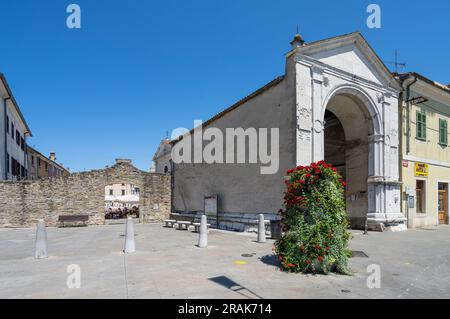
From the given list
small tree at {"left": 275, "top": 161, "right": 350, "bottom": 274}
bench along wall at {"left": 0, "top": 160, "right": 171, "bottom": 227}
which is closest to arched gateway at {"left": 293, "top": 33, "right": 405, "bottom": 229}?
small tree at {"left": 275, "top": 161, "right": 350, "bottom": 274}

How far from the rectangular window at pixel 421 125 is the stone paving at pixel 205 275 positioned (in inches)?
371

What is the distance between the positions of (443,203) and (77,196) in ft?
74.1

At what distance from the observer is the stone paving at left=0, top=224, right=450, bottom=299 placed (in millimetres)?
4766

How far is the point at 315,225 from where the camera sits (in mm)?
5984

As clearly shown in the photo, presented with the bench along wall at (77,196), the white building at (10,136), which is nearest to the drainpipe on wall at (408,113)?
the bench along wall at (77,196)

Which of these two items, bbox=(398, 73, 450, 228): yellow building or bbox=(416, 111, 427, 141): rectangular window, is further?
bbox=(416, 111, 427, 141): rectangular window

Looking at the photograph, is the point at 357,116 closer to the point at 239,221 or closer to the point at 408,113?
the point at 408,113

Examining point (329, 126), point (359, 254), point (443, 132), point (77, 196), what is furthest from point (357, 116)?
point (77, 196)

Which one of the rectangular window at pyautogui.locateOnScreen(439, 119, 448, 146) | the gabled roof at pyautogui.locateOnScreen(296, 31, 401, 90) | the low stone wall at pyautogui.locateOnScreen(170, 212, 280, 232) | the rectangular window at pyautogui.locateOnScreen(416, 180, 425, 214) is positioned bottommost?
the low stone wall at pyautogui.locateOnScreen(170, 212, 280, 232)

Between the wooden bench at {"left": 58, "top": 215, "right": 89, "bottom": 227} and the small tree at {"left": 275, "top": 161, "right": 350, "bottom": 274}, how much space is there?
51.6 feet

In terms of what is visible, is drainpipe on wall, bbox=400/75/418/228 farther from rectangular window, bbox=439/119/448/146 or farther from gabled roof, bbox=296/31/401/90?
rectangular window, bbox=439/119/448/146

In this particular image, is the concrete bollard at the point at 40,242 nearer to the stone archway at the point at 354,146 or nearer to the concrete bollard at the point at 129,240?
the concrete bollard at the point at 129,240

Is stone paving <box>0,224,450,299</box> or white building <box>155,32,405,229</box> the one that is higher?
white building <box>155,32,405,229</box>

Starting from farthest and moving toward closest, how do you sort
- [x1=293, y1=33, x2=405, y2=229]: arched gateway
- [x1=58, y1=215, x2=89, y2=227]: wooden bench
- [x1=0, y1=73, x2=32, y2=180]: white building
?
[x1=0, y1=73, x2=32, y2=180]: white building < [x1=58, y1=215, x2=89, y2=227]: wooden bench < [x1=293, y1=33, x2=405, y2=229]: arched gateway
